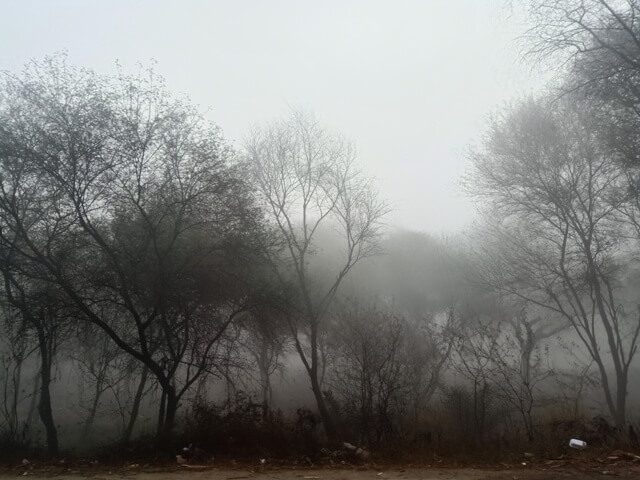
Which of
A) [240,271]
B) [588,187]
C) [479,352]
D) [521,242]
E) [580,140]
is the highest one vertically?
[580,140]

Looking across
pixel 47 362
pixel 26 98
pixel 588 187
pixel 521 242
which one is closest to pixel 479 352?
pixel 521 242

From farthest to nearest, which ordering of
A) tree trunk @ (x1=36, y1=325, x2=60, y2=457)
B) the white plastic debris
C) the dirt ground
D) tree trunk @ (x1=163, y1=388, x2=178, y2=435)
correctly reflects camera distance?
tree trunk @ (x1=36, y1=325, x2=60, y2=457) < tree trunk @ (x1=163, y1=388, x2=178, y2=435) < the white plastic debris < the dirt ground

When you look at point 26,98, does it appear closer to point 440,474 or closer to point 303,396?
point 440,474

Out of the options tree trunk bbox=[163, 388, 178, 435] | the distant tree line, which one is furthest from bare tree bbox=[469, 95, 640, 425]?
tree trunk bbox=[163, 388, 178, 435]

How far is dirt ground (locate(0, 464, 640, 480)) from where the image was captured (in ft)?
28.5

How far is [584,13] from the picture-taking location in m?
9.12

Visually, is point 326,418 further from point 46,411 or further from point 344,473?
point 46,411

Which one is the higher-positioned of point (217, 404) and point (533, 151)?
point (533, 151)

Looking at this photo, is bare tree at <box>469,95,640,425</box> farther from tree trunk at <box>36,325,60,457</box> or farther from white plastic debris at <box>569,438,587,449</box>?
tree trunk at <box>36,325,60,457</box>

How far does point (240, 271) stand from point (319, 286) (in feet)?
18.7

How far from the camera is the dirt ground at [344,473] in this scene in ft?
28.5

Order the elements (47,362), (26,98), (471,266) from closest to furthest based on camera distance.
Answer: (26,98) → (47,362) → (471,266)

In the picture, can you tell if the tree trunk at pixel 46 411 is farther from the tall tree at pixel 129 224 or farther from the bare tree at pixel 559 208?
the bare tree at pixel 559 208

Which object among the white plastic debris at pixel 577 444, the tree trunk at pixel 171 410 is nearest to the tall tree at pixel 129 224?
the tree trunk at pixel 171 410
